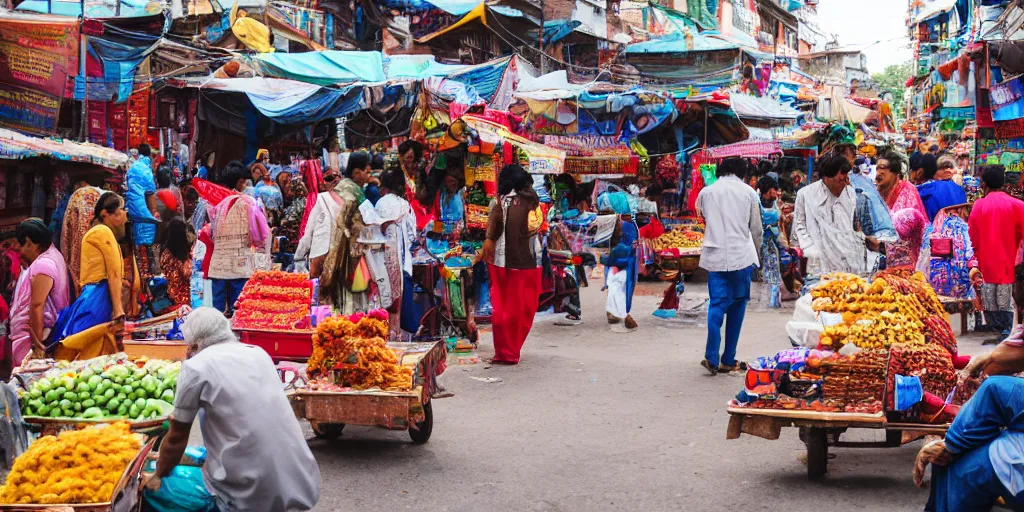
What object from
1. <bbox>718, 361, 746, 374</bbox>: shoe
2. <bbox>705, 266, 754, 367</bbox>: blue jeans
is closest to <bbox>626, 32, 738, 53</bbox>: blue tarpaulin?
<bbox>718, 361, 746, 374</bbox>: shoe

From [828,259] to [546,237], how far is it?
4496 millimetres

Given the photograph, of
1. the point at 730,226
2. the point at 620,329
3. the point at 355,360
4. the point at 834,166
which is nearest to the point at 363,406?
the point at 355,360

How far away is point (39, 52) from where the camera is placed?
11070 millimetres

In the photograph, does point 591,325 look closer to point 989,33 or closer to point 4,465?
point 4,465

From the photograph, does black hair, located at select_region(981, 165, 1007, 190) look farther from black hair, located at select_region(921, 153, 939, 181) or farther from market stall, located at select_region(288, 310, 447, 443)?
market stall, located at select_region(288, 310, 447, 443)

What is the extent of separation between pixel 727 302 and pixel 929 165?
391 centimetres

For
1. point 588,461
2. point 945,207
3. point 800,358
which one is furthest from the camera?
point 945,207

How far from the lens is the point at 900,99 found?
296ft

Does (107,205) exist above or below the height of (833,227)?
above

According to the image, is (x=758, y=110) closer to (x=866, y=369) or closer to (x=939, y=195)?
(x=939, y=195)

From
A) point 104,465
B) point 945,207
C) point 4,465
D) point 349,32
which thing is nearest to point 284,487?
point 104,465

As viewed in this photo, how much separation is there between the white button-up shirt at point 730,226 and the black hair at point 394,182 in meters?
2.81

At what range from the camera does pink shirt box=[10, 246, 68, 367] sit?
24.7ft

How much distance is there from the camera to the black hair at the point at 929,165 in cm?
→ 1158
